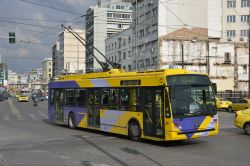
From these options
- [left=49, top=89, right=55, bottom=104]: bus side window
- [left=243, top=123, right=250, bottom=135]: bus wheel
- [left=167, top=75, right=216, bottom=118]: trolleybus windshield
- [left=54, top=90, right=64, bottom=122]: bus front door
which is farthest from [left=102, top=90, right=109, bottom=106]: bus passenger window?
[left=49, top=89, right=55, bottom=104]: bus side window

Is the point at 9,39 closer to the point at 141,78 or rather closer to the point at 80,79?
the point at 80,79

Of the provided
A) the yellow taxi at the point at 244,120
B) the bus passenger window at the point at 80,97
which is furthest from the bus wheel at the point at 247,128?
the bus passenger window at the point at 80,97

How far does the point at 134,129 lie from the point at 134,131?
0.25 ft

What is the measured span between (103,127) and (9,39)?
61.2ft

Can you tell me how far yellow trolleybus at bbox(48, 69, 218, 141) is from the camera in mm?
13703

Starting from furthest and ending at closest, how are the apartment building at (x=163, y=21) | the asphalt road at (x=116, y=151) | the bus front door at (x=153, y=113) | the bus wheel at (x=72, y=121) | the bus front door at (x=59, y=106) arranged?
1. the apartment building at (x=163, y=21)
2. the bus front door at (x=59, y=106)
3. the bus wheel at (x=72, y=121)
4. the bus front door at (x=153, y=113)
5. the asphalt road at (x=116, y=151)

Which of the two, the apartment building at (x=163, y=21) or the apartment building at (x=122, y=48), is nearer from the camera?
the apartment building at (x=163, y=21)

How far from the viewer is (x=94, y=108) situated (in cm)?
1834

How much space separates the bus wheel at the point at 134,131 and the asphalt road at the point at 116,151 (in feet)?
1.18

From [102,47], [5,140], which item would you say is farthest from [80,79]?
[102,47]

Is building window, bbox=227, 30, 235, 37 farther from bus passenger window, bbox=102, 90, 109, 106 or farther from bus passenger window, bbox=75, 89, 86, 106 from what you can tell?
bus passenger window, bbox=102, 90, 109, 106

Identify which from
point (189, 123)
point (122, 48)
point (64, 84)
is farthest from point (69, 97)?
point (122, 48)

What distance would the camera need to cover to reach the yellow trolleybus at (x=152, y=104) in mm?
13703

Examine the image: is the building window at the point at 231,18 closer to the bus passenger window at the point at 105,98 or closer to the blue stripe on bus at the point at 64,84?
the blue stripe on bus at the point at 64,84
